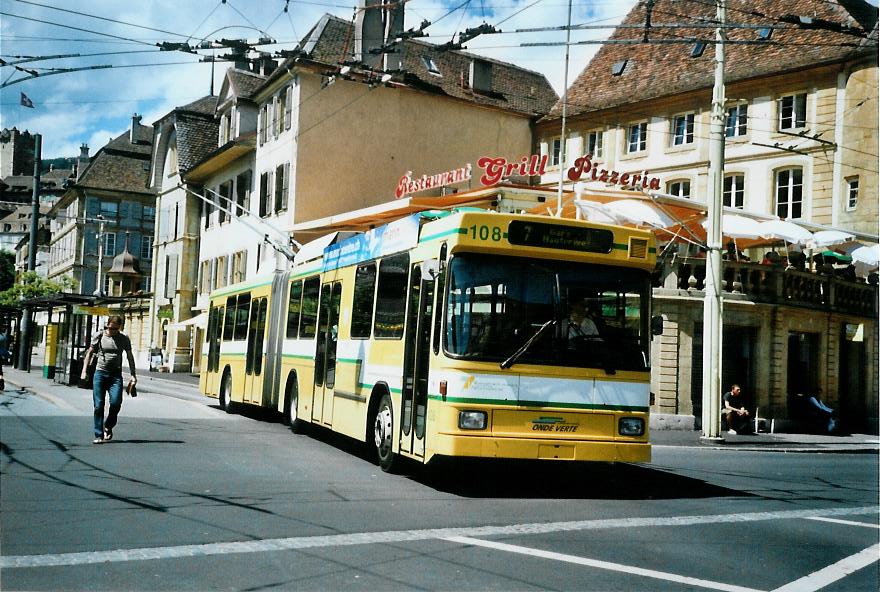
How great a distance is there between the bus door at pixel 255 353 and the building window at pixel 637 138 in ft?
88.5

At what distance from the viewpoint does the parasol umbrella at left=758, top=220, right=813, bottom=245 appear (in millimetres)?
28297

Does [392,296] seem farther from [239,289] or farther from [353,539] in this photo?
[239,289]

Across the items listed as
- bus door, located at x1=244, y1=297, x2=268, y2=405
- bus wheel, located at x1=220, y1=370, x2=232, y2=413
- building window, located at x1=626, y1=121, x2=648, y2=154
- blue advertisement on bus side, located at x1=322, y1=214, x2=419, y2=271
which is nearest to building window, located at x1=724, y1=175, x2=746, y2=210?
building window, located at x1=626, y1=121, x2=648, y2=154

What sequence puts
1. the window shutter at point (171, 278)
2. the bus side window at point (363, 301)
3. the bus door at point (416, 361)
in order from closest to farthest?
the bus door at point (416, 361) → the bus side window at point (363, 301) → the window shutter at point (171, 278)

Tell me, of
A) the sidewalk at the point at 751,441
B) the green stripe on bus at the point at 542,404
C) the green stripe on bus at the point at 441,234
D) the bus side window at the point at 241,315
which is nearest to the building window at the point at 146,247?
the sidewalk at the point at 751,441

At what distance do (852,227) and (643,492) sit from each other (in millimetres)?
28731

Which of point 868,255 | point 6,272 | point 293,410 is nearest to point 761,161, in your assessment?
point 868,255

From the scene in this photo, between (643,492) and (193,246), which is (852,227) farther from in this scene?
(193,246)

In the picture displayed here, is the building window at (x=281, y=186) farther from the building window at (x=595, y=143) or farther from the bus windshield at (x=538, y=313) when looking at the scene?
the bus windshield at (x=538, y=313)

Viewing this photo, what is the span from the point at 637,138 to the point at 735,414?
20.7 meters

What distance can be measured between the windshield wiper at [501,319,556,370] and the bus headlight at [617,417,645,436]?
1.37 metres

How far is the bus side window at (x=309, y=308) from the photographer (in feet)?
55.6

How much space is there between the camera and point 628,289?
11367mm

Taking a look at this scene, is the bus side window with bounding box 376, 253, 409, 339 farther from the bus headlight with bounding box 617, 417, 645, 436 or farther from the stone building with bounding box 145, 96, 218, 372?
the stone building with bounding box 145, 96, 218, 372
